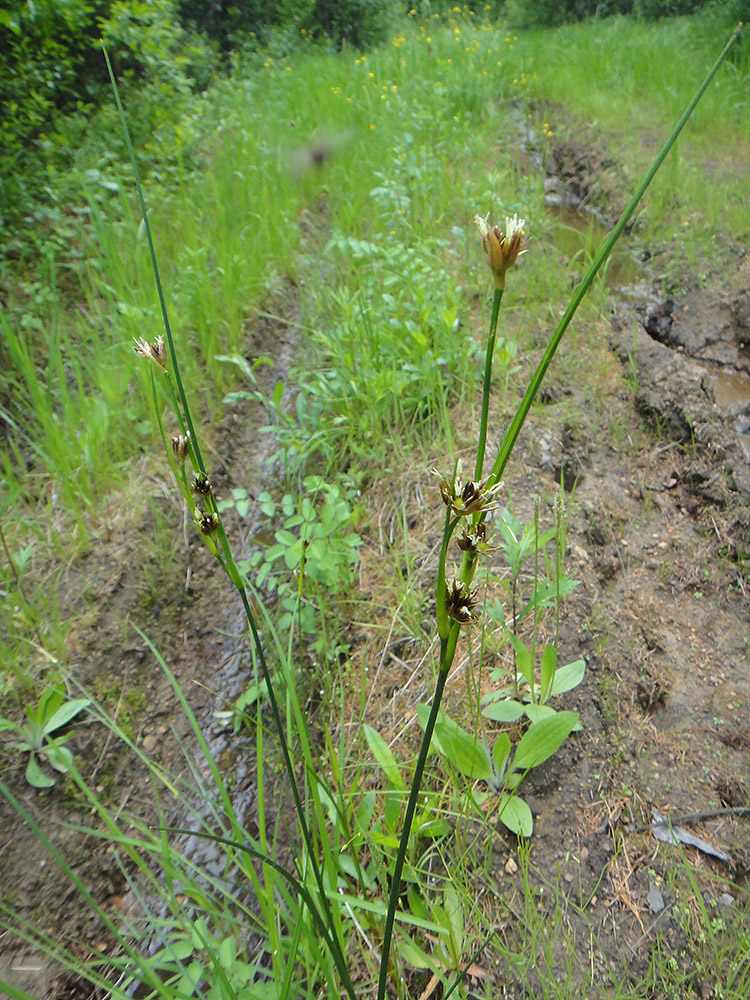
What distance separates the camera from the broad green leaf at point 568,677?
1.33 m

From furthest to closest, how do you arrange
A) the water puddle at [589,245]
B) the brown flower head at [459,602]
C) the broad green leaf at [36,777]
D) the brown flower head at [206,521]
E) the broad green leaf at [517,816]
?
the water puddle at [589,245] < the broad green leaf at [36,777] < the broad green leaf at [517,816] < the brown flower head at [206,521] < the brown flower head at [459,602]

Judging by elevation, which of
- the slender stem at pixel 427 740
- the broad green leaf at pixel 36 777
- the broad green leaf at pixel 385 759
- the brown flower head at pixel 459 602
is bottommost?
the broad green leaf at pixel 36 777

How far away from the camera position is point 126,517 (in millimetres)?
2035

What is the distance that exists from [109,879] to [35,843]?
0.66ft

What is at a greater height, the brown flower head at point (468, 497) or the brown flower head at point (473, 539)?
the brown flower head at point (468, 497)

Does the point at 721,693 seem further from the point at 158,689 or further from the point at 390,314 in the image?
the point at 390,314

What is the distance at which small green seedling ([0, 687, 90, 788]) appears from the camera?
1.45m

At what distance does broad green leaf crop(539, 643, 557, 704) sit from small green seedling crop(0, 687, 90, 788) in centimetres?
114

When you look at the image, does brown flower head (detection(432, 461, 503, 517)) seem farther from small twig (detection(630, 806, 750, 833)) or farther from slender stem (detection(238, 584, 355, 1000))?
small twig (detection(630, 806, 750, 833))

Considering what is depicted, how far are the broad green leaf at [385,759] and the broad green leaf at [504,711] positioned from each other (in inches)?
9.5

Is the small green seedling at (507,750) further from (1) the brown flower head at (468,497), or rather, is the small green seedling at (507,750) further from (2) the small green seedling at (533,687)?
(1) the brown flower head at (468,497)

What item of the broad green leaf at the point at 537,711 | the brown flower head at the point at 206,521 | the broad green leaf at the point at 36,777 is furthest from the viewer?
the broad green leaf at the point at 36,777

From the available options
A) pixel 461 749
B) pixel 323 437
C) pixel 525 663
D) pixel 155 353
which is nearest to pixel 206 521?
pixel 155 353

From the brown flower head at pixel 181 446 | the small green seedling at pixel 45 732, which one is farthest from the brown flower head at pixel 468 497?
the small green seedling at pixel 45 732
